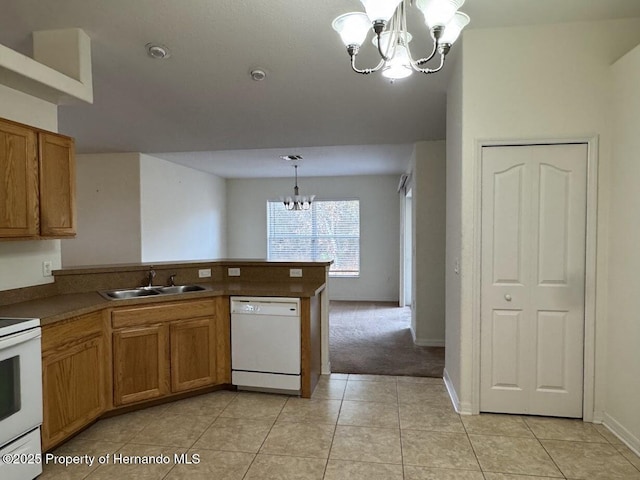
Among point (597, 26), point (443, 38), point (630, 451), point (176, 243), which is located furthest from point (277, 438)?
point (176, 243)

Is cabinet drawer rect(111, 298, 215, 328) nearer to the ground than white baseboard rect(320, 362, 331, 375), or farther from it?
farther from it

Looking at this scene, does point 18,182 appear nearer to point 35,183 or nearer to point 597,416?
point 35,183

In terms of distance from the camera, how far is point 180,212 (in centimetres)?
666

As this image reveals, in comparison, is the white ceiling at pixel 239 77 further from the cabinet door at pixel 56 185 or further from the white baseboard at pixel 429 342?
the white baseboard at pixel 429 342

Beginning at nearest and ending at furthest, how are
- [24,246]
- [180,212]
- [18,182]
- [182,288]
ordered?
[18,182] < [24,246] < [182,288] < [180,212]

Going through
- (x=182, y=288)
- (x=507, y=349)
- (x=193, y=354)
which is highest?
(x=182, y=288)

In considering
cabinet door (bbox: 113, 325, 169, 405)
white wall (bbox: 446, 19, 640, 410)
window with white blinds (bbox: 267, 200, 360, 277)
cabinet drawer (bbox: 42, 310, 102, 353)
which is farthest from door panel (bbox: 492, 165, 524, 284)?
window with white blinds (bbox: 267, 200, 360, 277)

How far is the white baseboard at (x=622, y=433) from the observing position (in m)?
2.36

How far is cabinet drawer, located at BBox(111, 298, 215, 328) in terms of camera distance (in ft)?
9.41

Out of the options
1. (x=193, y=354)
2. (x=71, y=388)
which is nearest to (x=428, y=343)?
(x=193, y=354)

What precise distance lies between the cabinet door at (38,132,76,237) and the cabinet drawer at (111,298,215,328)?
0.71 metres

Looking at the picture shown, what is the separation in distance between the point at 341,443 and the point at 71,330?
1865 mm

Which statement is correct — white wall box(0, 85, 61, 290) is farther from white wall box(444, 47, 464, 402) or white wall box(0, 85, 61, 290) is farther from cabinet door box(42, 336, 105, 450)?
white wall box(444, 47, 464, 402)

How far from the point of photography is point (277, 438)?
2.59m
